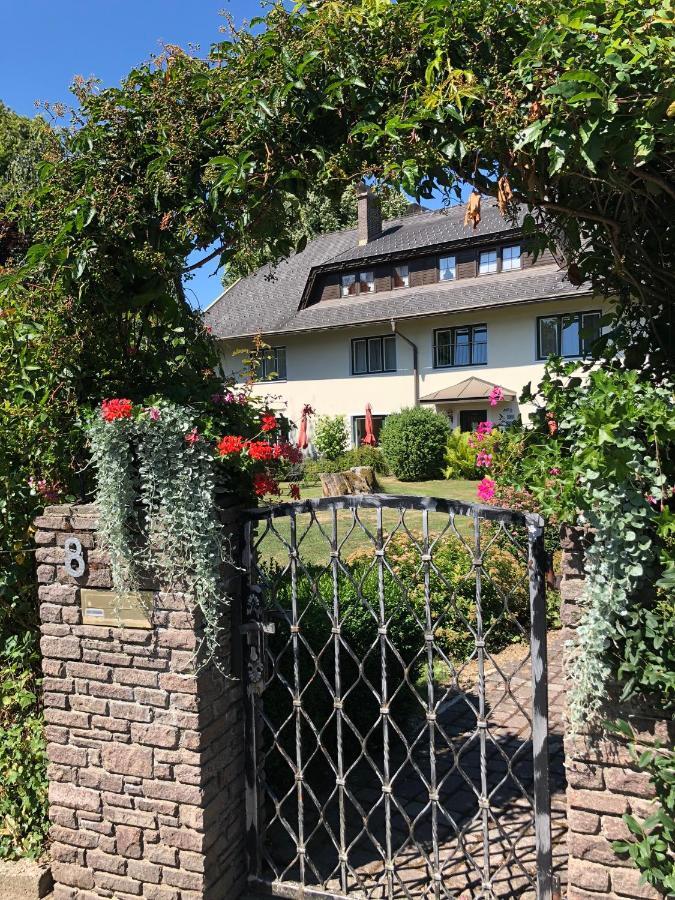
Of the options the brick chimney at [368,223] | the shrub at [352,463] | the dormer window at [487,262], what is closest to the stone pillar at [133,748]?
the shrub at [352,463]

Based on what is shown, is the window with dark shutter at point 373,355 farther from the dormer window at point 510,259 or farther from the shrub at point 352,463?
the dormer window at point 510,259

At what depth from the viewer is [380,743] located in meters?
4.46

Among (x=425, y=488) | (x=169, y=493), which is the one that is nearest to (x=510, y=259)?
(x=425, y=488)

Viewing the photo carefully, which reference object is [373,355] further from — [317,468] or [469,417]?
[317,468]

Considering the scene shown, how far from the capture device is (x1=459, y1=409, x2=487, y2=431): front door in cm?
1959

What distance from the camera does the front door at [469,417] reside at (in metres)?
19.6

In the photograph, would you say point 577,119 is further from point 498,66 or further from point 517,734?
point 517,734

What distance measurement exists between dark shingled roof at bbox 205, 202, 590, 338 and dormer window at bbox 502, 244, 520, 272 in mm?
218

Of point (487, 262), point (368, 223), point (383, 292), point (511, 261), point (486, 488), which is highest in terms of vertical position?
point (368, 223)

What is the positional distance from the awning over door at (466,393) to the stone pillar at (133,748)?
1602cm

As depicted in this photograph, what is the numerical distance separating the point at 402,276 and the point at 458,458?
6839mm

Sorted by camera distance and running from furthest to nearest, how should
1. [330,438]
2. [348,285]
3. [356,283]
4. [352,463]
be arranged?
[348,285] → [356,283] → [330,438] → [352,463]

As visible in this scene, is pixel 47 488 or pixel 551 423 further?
pixel 47 488

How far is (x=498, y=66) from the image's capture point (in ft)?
8.59
